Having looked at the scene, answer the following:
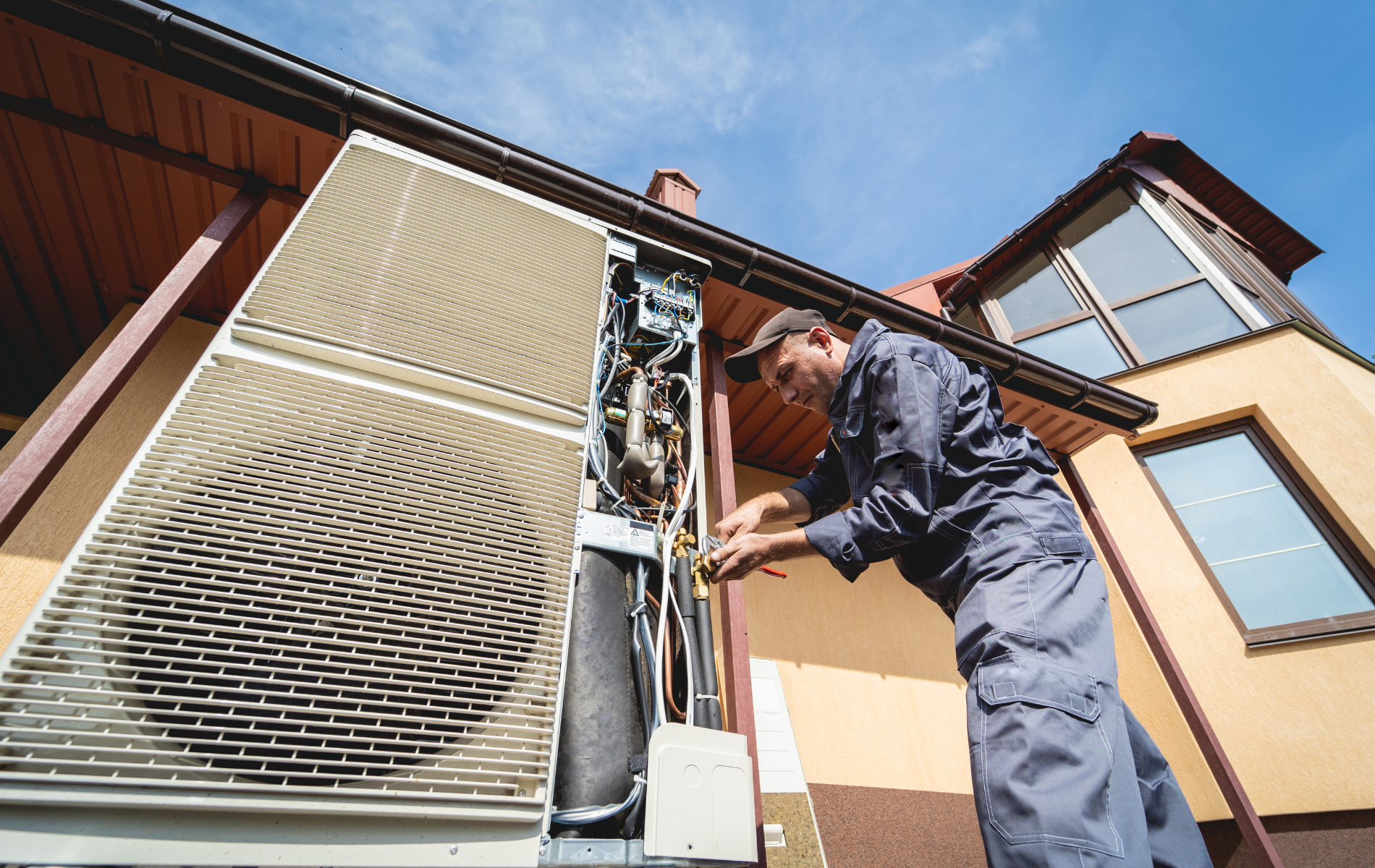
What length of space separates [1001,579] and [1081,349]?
5.50m

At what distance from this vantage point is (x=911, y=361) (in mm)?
1567

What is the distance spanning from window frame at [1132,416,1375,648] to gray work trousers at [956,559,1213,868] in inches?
146

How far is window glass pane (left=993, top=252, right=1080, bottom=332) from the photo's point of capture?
6.18 m

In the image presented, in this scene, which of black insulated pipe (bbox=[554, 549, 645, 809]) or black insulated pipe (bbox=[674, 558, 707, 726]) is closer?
black insulated pipe (bbox=[554, 549, 645, 809])

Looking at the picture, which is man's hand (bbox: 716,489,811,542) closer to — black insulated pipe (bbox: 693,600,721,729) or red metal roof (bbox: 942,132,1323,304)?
black insulated pipe (bbox: 693,600,721,729)

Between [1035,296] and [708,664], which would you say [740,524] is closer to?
[708,664]

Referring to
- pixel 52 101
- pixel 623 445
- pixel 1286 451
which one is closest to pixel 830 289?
pixel 623 445

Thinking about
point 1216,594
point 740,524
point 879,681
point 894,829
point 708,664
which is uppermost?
point 1216,594

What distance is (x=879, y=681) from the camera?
12.4 ft

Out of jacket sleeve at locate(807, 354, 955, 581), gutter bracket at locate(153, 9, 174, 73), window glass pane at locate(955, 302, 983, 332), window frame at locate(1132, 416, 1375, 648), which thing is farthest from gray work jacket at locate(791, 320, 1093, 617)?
window glass pane at locate(955, 302, 983, 332)

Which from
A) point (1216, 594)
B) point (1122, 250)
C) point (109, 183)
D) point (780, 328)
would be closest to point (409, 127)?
point (109, 183)

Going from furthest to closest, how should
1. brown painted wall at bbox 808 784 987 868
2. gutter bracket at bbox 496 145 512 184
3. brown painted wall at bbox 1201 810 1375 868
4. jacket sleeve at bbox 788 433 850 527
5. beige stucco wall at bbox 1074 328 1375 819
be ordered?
beige stucco wall at bbox 1074 328 1375 819 → brown painted wall at bbox 1201 810 1375 868 → brown painted wall at bbox 808 784 987 868 → gutter bracket at bbox 496 145 512 184 → jacket sleeve at bbox 788 433 850 527

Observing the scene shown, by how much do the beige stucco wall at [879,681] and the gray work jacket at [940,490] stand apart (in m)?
2.26

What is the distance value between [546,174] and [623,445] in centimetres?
154
